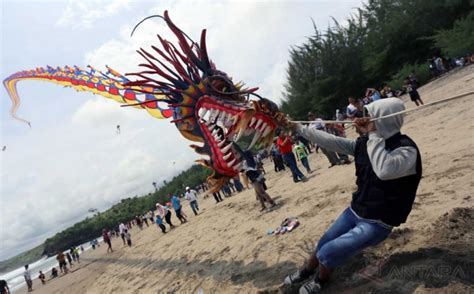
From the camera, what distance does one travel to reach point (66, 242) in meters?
86.2

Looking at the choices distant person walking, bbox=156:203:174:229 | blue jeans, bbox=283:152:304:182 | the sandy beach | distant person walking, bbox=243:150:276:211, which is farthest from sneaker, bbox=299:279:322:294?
distant person walking, bbox=156:203:174:229

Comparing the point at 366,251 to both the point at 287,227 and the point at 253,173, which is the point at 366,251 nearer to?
the point at 287,227

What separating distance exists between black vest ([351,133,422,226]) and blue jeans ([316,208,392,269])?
7 cm

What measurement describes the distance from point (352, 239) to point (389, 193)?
0.49 m

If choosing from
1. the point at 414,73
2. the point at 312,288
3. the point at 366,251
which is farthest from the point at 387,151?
the point at 414,73

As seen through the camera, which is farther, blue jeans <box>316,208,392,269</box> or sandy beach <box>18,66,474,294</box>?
sandy beach <box>18,66,474,294</box>

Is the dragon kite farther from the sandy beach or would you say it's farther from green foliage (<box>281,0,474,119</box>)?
green foliage (<box>281,0,474,119</box>)

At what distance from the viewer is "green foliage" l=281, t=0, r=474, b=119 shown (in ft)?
91.4

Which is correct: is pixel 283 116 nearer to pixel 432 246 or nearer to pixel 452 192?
pixel 432 246

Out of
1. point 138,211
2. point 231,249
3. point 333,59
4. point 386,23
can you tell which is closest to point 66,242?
point 138,211

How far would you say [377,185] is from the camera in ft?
8.77

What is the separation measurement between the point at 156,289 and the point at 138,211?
288 ft

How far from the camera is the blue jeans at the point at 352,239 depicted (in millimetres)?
2693

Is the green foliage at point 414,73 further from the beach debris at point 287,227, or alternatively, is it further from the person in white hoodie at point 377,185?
the person in white hoodie at point 377,185
